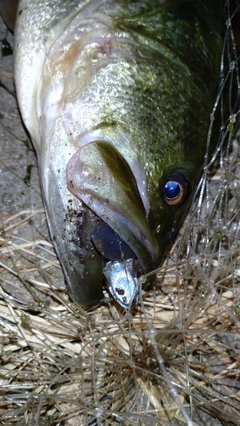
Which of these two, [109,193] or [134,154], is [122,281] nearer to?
[109,193]

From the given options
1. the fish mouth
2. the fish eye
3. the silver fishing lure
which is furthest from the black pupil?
the silver fishing lure

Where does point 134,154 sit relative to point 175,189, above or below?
above

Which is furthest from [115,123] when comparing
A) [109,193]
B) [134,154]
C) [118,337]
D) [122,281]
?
[118,337]

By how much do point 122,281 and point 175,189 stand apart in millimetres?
437

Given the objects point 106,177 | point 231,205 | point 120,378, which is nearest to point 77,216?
point 106,177

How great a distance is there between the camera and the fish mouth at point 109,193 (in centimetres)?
197

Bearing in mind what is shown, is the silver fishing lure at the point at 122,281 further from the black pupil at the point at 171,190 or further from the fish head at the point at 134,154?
the black pupil at the point at 171,190

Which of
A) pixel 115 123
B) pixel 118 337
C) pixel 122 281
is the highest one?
pixel 115 123

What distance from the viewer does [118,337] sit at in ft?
8.00

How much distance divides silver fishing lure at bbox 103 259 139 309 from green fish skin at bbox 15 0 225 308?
5cm

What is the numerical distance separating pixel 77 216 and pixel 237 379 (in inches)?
44.5

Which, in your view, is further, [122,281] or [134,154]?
[122,281]

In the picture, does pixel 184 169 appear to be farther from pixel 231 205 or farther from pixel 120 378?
pixel 120 378

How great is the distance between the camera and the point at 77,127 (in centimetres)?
205
